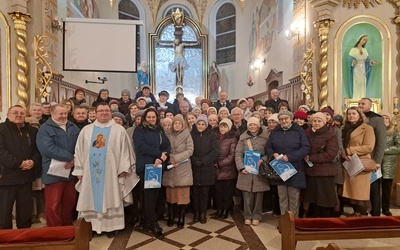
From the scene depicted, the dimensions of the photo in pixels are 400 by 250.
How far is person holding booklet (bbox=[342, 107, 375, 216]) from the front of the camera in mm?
3891

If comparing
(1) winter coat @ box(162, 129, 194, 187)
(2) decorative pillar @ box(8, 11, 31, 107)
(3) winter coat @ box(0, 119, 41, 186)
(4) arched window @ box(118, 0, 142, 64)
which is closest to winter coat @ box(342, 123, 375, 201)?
(1) winter coat @ box(162, 129, 194, 187)

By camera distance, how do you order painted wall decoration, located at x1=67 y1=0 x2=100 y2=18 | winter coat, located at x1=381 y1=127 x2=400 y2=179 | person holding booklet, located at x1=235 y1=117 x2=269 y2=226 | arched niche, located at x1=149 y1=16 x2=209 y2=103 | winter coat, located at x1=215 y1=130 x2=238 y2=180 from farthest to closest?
arched niche, located at x1=149 y1=16 x2=209 y2=103
painted wall decoration, located at x1=67 y1=0 x2=100 y2=18
winter coat, located at x1=381 y1=127 x2=400 y2=179
winter coat, located at x1=215 y1=130 x2=238 y2=180
person holding booklet, located at x1=235 y1=117 x2=269 y2=226

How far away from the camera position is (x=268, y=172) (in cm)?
383

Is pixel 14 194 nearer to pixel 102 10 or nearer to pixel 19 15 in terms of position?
pixel 19 15

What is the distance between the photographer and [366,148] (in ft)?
12.7

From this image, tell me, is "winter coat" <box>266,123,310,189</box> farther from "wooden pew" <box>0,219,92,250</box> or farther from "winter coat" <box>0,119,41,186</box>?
"winter coat" <box>0,119,41,186</box>

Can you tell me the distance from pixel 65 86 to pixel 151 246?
5.62m

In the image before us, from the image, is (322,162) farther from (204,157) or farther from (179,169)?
(179,169)

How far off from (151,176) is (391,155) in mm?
3587

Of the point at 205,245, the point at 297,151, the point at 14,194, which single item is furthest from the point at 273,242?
the point at 14,194

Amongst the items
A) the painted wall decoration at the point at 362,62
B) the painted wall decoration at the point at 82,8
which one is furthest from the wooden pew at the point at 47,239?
the painted wall decoration at the point at 82,8

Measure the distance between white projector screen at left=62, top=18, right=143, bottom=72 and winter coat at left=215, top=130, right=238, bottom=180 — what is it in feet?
11.1

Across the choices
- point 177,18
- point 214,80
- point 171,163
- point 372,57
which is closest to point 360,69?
point 372,57

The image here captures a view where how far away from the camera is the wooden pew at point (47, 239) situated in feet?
7.01
